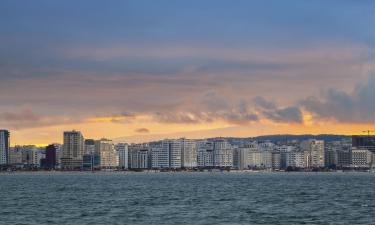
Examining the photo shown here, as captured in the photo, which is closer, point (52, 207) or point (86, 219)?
point (86, 219)

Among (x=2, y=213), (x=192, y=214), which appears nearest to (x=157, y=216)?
(x=192, y=214)

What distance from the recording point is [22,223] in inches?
2869

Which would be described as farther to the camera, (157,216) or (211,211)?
(211,211)

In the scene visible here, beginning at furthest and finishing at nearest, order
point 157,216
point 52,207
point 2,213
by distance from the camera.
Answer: point 52,207, point 2,213, point 157,216

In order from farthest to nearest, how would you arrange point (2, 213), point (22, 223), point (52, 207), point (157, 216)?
point (52, 207), point (2, 213), point (157, 216), point (22, 223)

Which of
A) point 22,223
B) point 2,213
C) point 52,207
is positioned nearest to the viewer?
point 22,223

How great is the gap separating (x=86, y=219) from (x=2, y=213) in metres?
13.6

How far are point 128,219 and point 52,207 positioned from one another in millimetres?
21780

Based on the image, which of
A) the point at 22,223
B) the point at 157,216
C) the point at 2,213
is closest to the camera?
the point at 22,223

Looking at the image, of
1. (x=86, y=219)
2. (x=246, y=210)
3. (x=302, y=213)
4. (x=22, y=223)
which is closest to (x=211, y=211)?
(x=246, y=210)

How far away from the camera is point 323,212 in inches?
3265

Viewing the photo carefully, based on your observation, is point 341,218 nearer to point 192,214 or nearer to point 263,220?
point 263,220

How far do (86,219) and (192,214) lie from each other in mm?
11450

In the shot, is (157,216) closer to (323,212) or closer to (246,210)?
(246,210)
